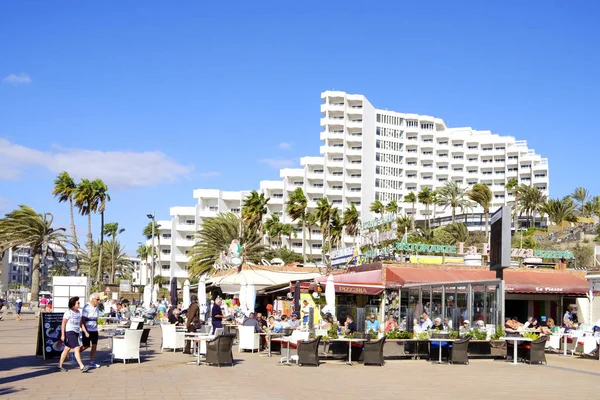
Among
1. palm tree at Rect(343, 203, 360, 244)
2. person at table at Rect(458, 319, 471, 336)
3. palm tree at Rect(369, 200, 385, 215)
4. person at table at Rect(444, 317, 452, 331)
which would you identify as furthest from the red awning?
palm tree at Rect(369, 200, 385, 215)

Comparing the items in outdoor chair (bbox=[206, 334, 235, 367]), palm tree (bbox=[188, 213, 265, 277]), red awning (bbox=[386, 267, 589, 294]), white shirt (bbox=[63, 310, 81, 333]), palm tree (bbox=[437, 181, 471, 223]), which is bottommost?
outdoor chair (bbox=[206, 334, 235, 367])

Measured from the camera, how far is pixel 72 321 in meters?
14.7

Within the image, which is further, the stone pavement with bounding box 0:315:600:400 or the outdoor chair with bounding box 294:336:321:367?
the outdoor chair with bounding box 294:336:321:367

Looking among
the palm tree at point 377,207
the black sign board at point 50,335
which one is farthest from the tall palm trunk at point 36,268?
the palm tree at point 377,207

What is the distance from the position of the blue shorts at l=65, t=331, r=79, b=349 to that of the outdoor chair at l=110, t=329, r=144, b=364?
1.70 metres

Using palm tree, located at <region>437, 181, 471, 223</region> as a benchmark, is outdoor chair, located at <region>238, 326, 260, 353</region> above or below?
below

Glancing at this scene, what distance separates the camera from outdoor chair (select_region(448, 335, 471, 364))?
728 inches

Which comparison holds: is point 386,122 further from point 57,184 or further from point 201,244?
point 57,184

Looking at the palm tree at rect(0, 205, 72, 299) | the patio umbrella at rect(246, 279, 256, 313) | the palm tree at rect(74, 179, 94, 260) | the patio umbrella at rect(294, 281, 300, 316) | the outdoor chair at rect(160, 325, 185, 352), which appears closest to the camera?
the outdoor chair at rect(160, 325, 185, 352)

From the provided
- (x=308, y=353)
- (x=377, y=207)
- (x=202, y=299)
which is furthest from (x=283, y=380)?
(x=377, y=207)

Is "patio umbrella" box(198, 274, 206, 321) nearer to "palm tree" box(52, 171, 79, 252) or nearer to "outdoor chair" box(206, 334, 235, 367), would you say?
"outdoor chair" box(206, 334, 235, 367)

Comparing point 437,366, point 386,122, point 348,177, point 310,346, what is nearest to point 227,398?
point 310,346

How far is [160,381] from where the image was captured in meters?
13.2

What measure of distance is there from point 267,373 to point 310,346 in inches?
84.4
